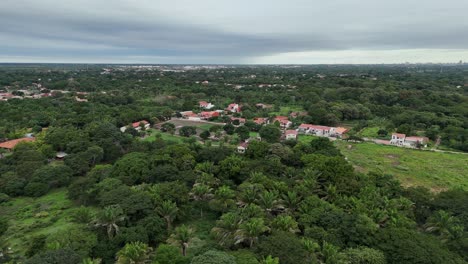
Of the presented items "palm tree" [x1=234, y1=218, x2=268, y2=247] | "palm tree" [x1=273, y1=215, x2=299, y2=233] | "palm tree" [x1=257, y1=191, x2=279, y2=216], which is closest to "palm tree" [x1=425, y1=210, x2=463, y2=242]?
"palm tree" [x1=273, y1=215, x2=299, y2=233]

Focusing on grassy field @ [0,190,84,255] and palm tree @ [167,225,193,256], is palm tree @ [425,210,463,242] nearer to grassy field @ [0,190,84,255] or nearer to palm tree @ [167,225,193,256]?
palm tree @ [167,225,193,256]

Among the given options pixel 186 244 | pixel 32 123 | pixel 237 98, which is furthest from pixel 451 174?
pixel 32 123

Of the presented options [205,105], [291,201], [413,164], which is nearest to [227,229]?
[291,201]

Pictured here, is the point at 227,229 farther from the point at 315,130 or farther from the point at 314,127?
the point at 314,127

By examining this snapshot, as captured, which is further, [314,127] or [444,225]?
[314,127]

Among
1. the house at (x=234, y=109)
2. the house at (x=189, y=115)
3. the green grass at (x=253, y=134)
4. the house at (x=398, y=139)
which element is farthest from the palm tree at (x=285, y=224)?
the house at (x=234, y=109)

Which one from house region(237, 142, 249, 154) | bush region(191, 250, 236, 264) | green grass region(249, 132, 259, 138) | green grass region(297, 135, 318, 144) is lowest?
green grass region(297, 135, 318, 144)

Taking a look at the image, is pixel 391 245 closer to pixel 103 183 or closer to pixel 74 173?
pixel 103 183
